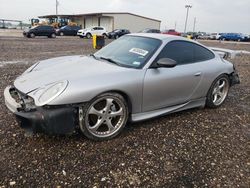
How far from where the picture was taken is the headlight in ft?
8.58

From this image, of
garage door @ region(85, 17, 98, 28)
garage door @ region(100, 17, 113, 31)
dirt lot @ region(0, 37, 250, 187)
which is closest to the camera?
dirt lot @ region(0, 37, 250, 187)

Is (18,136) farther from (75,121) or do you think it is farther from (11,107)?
(75,121)

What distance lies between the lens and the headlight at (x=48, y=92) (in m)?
2.62

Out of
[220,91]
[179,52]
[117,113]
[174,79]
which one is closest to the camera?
[117,113]

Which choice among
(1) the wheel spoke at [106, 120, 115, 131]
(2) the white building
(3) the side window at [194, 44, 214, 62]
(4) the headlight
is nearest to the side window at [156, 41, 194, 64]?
(3) the side window at [194, 44, 214, 62]

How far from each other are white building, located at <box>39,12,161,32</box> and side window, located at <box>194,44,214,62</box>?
42.6m

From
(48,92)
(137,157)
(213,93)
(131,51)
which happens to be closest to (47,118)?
(48,92)

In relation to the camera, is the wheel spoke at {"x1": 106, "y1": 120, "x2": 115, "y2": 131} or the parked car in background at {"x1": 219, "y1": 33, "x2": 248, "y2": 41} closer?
the wheel spoke at {"x1": 106, "y1": 120, "x2": 115, "y2": 131}

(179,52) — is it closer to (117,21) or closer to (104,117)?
(104,117)

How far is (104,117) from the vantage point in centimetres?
307

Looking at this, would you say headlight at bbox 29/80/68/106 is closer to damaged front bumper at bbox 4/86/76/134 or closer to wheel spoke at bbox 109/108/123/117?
damaged front bumper at bbox 4/86/76/134

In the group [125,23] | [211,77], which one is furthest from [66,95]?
[125,23]

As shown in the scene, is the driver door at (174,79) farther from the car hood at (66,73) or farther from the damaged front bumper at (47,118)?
the damaged front bumper at (47,118)

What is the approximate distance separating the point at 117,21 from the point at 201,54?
43528 mm
